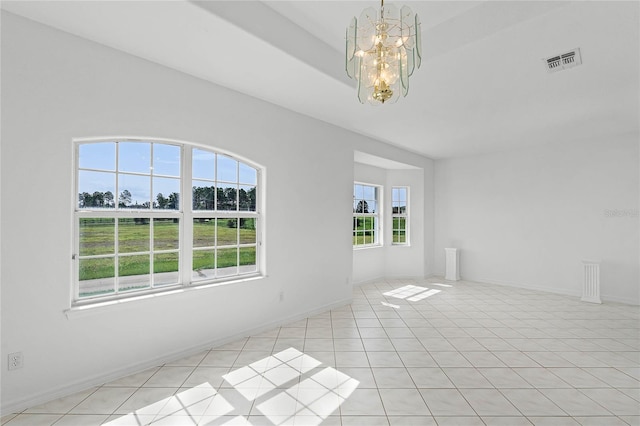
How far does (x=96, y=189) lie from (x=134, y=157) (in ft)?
1.44

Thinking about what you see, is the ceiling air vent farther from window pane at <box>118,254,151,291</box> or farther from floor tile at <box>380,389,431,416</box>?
window pane at <box>118,254,151,291</box>

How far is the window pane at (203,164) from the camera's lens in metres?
3.31

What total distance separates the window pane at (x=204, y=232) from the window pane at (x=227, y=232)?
0.24 ft

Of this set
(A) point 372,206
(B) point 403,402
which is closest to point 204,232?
(B) point 403,402

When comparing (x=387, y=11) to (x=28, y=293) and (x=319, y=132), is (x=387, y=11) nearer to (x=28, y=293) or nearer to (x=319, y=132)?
(x=319, y=132)

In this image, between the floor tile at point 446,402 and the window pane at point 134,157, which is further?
the window pane at point 134,157

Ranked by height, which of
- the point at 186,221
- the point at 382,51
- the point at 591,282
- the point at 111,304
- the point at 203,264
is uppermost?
the point at 382,51

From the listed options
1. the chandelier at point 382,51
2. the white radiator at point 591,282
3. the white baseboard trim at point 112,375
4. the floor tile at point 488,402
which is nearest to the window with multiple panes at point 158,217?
the white baseboard trim at point 112,375

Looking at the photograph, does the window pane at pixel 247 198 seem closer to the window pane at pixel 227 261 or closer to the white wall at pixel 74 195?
the white wall at pixel 74 195

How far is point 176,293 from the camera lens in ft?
9.86

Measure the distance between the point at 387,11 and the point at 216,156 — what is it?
2316mm

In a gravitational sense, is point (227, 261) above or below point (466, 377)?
above

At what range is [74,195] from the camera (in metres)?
2.55

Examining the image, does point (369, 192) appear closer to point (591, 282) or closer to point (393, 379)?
point (591, 282)
